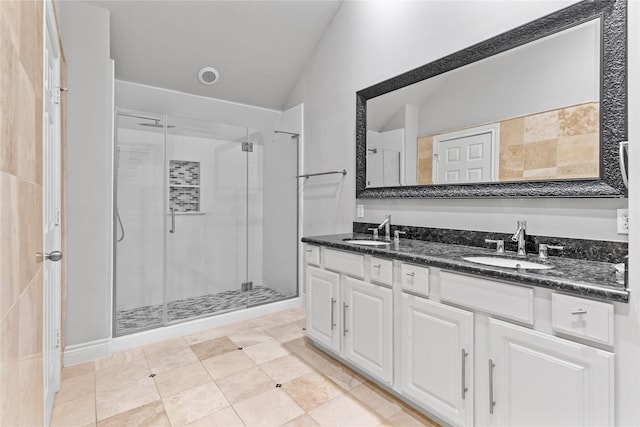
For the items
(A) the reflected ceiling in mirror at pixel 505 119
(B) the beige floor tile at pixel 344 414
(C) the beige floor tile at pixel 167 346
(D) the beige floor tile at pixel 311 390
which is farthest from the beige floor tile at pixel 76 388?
(A) the reflected ceiling in mirror at pixel 505 119

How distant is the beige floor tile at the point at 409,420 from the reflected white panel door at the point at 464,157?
55.0 inches

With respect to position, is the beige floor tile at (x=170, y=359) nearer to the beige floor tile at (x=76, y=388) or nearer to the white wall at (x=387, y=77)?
the beige floor tile at (x=76, y=388)

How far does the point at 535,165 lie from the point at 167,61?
3188 mm

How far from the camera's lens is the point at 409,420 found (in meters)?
1.79

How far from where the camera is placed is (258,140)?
12.4ft

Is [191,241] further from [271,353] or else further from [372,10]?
[372,10]

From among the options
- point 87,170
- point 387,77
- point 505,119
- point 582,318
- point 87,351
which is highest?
point 387,77

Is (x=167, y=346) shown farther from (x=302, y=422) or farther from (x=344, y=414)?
(x=344, y=414)

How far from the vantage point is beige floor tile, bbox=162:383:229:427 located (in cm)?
181

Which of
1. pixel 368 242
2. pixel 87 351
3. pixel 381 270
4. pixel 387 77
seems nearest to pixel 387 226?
pixel 368 242

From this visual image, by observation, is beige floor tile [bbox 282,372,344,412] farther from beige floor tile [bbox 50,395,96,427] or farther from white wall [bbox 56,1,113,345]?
white wall [bbox 56,1,113,345]

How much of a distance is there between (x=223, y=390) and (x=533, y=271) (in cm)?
183

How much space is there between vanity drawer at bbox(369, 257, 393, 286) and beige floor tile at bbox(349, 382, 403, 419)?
0.68 metres

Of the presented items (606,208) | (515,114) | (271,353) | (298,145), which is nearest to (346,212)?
(298,145)
